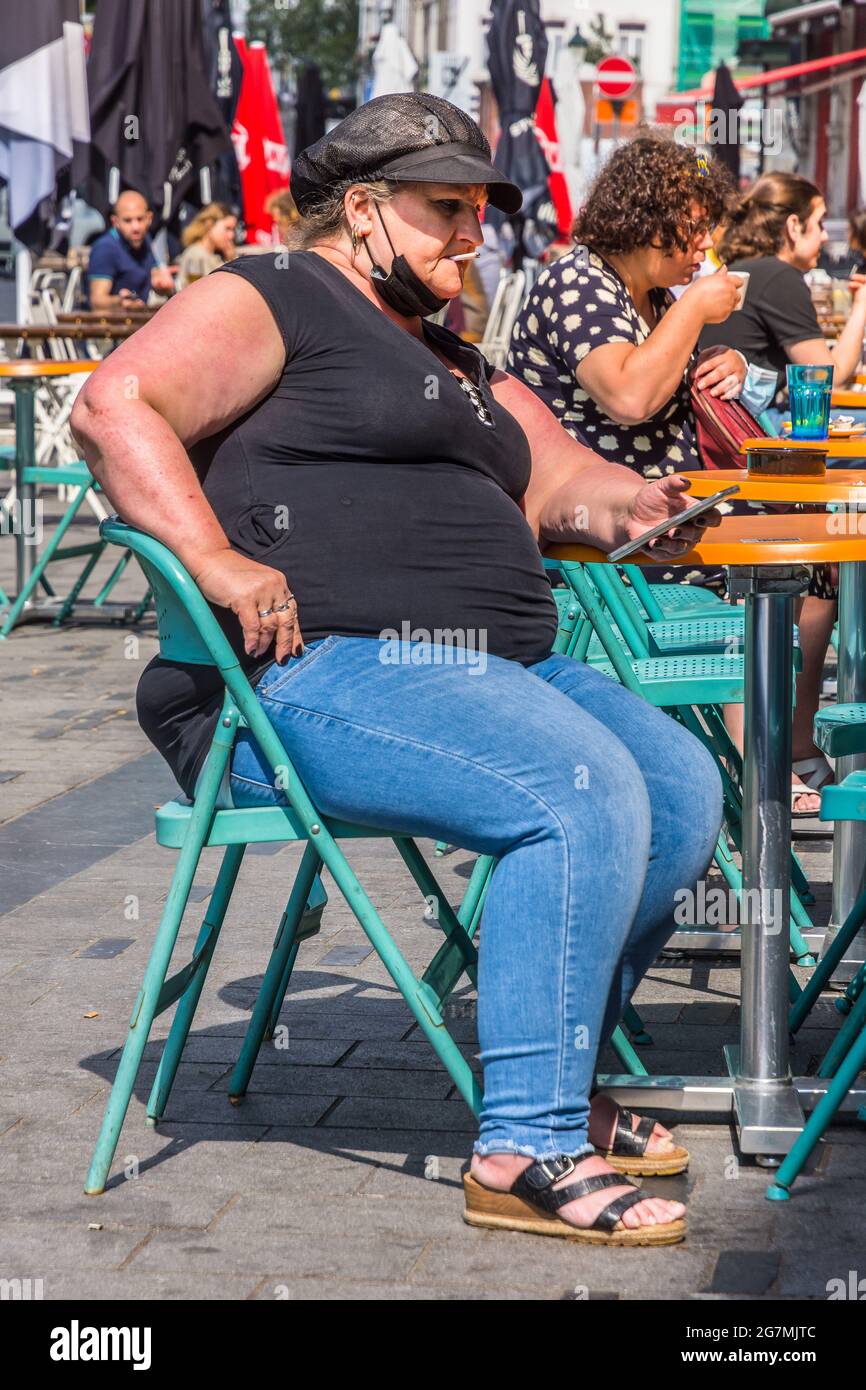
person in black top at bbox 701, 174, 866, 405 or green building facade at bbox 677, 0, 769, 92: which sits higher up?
green building facade at bbox 677, 0, 769, 92

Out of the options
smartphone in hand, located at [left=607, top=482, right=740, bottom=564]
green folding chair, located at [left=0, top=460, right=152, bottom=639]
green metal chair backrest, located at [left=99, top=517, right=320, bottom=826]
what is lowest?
green folding chair, located at [left=0, top=460, right=152, bottom=639]

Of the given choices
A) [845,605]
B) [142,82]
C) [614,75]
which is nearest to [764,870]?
[845,605]

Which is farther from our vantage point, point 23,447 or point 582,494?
point 23,447

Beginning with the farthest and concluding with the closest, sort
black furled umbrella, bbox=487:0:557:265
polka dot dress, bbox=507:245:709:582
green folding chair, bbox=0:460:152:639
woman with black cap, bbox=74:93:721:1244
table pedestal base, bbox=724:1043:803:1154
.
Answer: black furled umbrella, bbox=487:0:557:265, green folding chair, bbox=0:460:152:639, polka dot dress, bbox=507:245:709:582, table pedestal base, bbox=724:1043:803:1154, woman with black cap, bbox=74:93:721:1244

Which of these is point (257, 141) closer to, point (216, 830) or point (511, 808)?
point (216, 830)

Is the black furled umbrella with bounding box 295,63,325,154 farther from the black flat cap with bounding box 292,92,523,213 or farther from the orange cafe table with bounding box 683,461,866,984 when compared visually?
the black flat cap with bounding box 292,92,523,213

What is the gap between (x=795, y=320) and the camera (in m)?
6.23

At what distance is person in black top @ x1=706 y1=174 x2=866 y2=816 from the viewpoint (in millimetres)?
5508

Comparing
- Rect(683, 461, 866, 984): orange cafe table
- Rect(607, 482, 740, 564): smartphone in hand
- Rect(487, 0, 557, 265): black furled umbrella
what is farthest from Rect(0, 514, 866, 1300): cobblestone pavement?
Rect(487, 0, 557, 265): black furled umbrella

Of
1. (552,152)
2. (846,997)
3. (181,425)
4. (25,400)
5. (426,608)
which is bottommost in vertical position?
(846,997)

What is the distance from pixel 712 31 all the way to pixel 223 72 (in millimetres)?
26088

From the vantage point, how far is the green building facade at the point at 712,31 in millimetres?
40312

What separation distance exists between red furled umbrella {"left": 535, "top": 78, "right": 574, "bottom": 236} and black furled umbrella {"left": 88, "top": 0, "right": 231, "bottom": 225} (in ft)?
17.4

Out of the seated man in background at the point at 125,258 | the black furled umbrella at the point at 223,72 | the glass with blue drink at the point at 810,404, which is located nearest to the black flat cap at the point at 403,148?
the glass with blue drink at the point at 810,404
